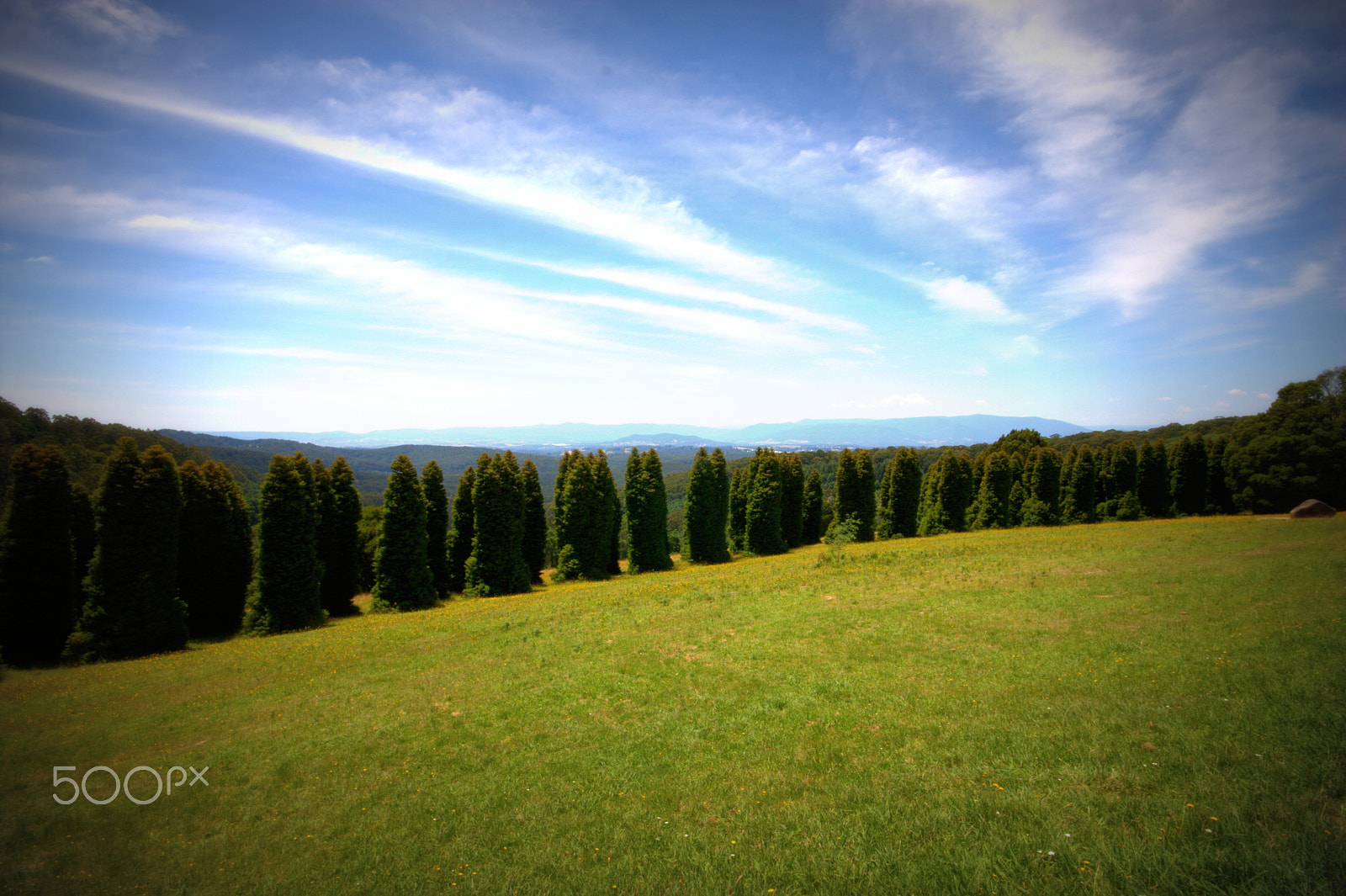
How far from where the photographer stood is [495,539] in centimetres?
3800

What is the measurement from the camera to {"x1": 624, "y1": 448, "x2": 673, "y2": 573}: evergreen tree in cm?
4672

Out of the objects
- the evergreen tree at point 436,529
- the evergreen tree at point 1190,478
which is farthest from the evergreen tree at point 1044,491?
the evergreen tree at point 436,529

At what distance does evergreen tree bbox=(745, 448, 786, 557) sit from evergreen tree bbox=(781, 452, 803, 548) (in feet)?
14.3

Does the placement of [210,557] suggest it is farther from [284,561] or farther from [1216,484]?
[1216,484]

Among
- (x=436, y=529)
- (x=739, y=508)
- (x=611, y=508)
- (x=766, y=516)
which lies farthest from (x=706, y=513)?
(x=436, y=529)

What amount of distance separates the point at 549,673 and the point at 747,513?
40.3m

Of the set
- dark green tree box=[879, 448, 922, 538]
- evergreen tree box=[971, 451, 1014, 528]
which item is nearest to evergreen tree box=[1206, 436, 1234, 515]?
evergreen tree box=[971, 451, 1014, 528]

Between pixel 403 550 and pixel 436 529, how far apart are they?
513 cm

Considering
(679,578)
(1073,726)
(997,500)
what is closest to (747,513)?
(679,578)

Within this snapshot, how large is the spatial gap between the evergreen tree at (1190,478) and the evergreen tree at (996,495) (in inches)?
724

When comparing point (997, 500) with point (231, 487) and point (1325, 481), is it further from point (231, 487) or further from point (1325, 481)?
point (231, 487)

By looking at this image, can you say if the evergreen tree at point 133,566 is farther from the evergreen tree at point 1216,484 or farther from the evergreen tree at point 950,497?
the evergreen tree at point 1216,484

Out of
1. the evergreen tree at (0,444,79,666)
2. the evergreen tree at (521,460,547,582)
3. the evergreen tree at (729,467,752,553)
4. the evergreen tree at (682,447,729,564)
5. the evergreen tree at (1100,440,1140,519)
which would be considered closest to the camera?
the evergreen tree at (0,444,79,666)

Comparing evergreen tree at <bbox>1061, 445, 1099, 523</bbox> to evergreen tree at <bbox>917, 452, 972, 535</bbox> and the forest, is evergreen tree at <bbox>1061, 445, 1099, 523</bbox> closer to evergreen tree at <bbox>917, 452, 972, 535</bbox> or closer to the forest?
the forest
